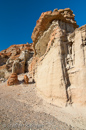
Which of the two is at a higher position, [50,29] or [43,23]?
[43,23]

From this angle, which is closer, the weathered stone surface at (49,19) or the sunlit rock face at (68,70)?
the sunlit rock face at (68,70)

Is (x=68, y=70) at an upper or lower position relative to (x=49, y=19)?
lower

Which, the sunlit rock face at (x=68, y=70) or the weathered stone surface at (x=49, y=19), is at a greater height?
the weathered stone surface at (x=49, y=19)

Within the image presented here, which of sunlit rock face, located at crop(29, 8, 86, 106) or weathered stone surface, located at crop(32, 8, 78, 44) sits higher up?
weathered stone surface, located at crop(32, 8, 78, 44)

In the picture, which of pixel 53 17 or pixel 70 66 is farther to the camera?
pixel 53 17

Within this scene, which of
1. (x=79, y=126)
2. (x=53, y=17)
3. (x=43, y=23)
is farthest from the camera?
(x=43, y=23)

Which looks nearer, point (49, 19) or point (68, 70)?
point (68, 70)

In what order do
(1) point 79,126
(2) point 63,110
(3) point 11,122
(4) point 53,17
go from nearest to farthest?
(1) point 79,126 → (3) point 11,122 → (2) point 63,110 → (4) point 53,17

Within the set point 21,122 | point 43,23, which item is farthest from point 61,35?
point 21,122

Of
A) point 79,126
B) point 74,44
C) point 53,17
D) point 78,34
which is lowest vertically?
point 79,126

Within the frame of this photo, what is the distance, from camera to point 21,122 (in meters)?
2.93

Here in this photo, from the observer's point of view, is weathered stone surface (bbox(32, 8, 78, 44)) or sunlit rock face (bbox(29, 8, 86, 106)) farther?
weathered stone surface (bbox(32, 8, 78, 44))

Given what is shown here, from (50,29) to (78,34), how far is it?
8.82ft

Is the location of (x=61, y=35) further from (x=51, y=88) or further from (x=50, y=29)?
(x=51, y=88)
